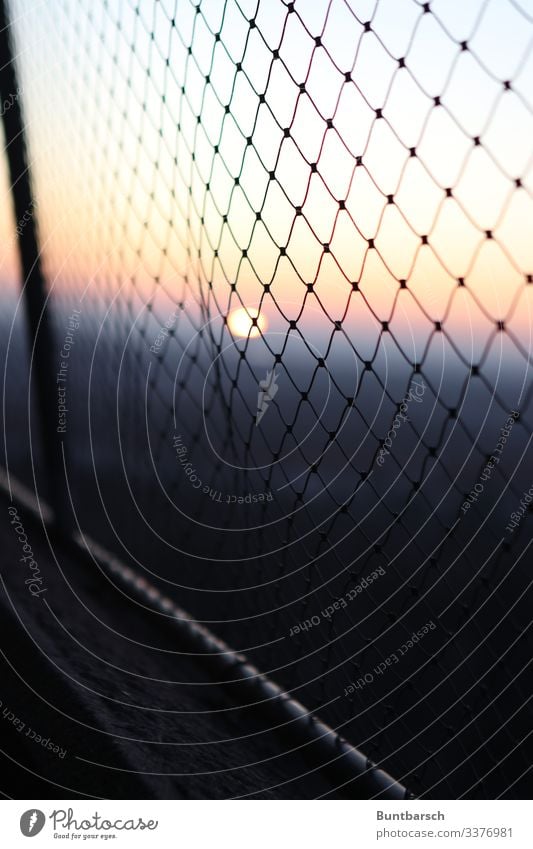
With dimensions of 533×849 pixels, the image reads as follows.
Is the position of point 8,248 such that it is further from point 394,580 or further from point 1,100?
point 394,580

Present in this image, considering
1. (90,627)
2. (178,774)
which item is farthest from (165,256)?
(178,774)

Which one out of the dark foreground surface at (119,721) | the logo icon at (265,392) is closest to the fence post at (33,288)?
the dark foreground surface at (119,721)

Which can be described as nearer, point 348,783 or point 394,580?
point 348,783
